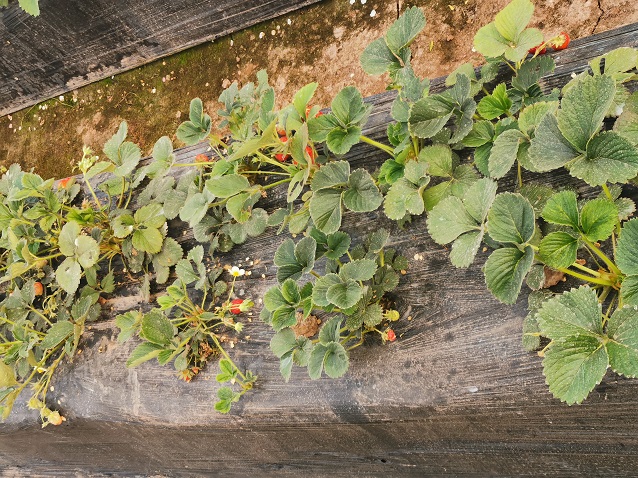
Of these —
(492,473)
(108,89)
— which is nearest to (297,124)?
(492,473)

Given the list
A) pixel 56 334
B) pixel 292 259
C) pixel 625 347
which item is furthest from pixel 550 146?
pixel 56 334

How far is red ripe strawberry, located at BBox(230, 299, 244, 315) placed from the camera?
151 centimetres

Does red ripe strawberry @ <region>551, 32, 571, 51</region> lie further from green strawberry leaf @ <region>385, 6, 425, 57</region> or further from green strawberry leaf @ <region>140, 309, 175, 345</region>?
green strawberry leaf @ <region>140, 309, 175, 345</region>

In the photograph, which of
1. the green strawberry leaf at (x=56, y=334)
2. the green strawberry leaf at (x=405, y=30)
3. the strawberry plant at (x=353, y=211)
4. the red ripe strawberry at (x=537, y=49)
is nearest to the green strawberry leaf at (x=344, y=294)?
the strawberry plant at (x=353, y=211)

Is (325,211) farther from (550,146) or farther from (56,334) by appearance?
(56,334)

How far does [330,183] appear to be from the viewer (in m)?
1.23

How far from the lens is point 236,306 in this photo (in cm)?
151

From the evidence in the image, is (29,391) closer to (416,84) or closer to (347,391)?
(347,391)

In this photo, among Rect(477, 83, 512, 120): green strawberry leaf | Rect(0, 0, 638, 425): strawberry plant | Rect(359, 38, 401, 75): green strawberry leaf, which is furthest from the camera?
Rect(359, 38, 401, 75): green strawberry leaf

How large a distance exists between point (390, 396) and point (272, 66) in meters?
1.52

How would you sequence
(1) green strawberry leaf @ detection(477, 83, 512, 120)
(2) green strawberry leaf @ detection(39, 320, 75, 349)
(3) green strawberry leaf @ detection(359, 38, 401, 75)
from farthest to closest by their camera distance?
(2) green strawberry leaf @ detection(39, 320, 75, 349) < (3) green strawberry leaf @ detection(359, 38, 401, 75) < (1) green strawberry leaf @ detection(477, 83, 512, 120)

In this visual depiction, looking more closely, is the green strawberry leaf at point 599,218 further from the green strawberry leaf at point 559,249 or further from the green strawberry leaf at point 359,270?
the green strawberry leaf at point 359,270

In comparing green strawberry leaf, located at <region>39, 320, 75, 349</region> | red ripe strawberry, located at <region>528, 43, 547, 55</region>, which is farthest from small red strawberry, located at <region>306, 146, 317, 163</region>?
green strawberry leaf, located at <region>39, 320, 75, 349</region>

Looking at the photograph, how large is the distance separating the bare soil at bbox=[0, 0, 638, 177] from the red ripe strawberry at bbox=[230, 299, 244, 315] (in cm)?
96
